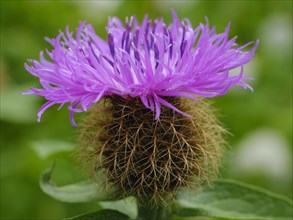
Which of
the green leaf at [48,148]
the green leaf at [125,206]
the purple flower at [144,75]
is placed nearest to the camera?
the purple flower at [144,75]

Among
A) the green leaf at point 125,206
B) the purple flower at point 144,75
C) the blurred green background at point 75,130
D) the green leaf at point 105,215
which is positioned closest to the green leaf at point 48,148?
the blurred green background at point 75,130

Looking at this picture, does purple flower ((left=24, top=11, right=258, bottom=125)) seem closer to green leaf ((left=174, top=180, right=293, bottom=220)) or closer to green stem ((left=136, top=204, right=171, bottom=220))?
green stem ((left=136, top=204, right=171, bottom=220))

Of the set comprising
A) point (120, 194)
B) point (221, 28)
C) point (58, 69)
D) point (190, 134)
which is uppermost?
point (221, 28)

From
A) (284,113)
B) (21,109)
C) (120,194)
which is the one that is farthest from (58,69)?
(284,113)

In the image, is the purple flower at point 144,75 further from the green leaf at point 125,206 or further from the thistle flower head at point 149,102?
the green leaf at point 125,206

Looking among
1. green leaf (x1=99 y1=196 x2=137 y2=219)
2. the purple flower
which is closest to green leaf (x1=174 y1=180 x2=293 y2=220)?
green leaf (x1=99 y1=196 x2=137 y2=219)

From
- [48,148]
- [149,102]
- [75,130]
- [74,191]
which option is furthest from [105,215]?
[48,148]

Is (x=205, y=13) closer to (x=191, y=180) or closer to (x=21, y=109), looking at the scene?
(x=21, y=109)
